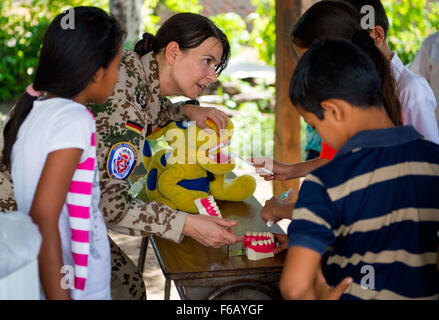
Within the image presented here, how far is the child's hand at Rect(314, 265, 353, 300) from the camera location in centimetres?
132

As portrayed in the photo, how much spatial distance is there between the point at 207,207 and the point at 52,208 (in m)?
0.87

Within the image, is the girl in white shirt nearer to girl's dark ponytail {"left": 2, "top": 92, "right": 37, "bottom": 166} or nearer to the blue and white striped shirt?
girl's dark ponytail {"left": 2, "top": 92, "right": 37, "bottom": 166}

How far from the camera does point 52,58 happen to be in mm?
1460

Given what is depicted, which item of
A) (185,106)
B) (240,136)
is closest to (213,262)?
(185,106)

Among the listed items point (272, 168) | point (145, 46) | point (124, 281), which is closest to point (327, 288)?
point (124, 281)

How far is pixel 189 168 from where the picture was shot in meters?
2.27

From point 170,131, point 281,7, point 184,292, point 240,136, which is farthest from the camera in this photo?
point 240,136

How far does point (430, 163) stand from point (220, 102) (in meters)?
6.25

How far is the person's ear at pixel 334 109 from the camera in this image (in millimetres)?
1397

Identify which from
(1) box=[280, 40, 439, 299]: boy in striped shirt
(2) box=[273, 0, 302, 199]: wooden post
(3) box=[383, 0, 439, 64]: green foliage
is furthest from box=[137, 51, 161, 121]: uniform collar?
(3) box=[383, 0, 439, 64]: green foliage

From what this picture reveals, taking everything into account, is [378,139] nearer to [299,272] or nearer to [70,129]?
[299,272]

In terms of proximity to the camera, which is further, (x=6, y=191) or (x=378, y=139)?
(x=6, y=191)
